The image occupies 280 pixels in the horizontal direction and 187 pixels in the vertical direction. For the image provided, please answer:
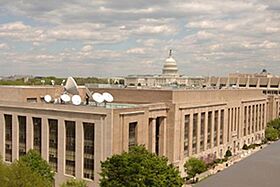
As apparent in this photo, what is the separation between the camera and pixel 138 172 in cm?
2930

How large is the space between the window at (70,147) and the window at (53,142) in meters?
1.83

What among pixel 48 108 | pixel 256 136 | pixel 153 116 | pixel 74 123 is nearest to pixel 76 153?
pixel 74 123

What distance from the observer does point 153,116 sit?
143ft

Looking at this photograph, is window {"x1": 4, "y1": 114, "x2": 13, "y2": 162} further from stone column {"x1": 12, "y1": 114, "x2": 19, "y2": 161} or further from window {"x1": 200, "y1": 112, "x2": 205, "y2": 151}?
window {"x1": 200, "y1": 112, "x2": 205, "y2": 151}

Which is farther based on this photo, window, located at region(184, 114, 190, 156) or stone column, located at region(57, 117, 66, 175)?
window, located at region(184, 114, 190, 156)

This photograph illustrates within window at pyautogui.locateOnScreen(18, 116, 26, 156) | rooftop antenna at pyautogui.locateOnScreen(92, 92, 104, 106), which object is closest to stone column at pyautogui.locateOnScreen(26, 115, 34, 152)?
window at pyautogui.locateOnScreen(18, 116, 26, 156)

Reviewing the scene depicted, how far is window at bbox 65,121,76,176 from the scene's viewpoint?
3962 centimetres

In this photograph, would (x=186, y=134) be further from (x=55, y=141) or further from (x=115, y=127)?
(x=55, y=141)

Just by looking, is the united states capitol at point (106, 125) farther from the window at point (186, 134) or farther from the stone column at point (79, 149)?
the window at point (186, 134)

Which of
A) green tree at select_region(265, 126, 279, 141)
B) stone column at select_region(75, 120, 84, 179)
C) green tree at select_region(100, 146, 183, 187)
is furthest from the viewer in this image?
green tree at select_region(265, 126, 279, 141)

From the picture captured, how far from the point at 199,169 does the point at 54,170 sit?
1653 cm

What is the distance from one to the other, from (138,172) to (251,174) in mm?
23803

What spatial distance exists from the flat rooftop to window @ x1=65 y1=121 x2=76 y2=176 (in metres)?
33.3

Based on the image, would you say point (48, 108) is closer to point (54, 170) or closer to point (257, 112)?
point (54, 170)
